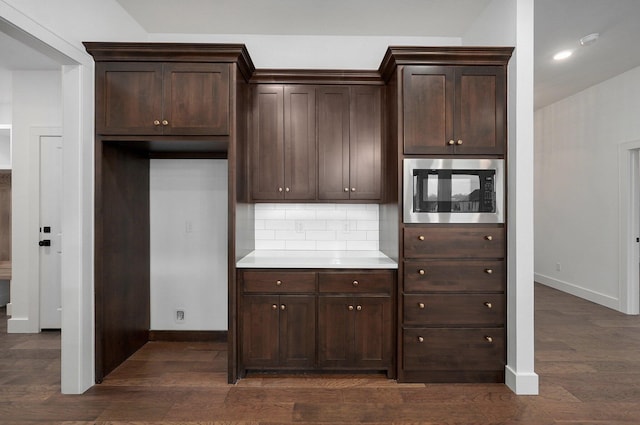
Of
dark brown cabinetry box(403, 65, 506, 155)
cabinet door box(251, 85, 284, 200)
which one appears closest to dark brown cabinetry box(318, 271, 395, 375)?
cabinet door box(251, 85, 284, 200)

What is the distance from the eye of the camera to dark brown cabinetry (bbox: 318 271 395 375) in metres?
2.74

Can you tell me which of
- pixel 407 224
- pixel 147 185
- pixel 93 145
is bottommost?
pixel 407 224

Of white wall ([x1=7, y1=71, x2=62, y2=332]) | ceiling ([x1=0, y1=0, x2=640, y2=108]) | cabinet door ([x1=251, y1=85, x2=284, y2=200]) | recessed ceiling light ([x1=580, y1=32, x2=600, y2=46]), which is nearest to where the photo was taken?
ceiling ([x1=0, y1=0, x2=640, y2=108])

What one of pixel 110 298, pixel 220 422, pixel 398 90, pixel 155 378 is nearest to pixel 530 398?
pixel 220 422

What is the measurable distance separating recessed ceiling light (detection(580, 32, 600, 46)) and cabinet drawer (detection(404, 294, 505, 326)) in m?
2.77

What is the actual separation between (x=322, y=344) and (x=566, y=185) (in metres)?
4.89

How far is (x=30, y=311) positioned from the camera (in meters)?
3.80

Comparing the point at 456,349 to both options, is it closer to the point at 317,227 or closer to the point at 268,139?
the point at 317,227

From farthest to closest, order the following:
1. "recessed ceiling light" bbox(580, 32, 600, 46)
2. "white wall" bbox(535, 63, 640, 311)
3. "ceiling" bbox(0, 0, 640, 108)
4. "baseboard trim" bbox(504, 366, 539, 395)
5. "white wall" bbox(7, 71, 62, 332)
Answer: "white wall" bbox(535, 63, 640, 311), "white wall" bbox(7, 71, 62, 332), "recessed ceiling light" bbox(580, 32, 600, 46), "ceiling" bbox(0, 0, 640, 108), "baseboard trim" bbox(504, 366, 539, 395)

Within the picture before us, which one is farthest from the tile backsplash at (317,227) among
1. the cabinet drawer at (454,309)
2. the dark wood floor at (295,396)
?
the dark wood floor at (295,396)

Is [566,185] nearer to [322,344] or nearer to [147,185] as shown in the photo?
[322,344]

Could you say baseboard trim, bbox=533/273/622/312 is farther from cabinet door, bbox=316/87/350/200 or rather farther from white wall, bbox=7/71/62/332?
white wall, bbox=7/71/62/332

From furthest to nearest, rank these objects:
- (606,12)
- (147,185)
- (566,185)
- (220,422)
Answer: (566,185), (147,185), (606,12), (220,422)

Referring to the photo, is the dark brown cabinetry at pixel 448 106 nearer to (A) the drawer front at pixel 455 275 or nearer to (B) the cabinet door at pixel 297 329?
(A) the drawer front at pixel 455 275
